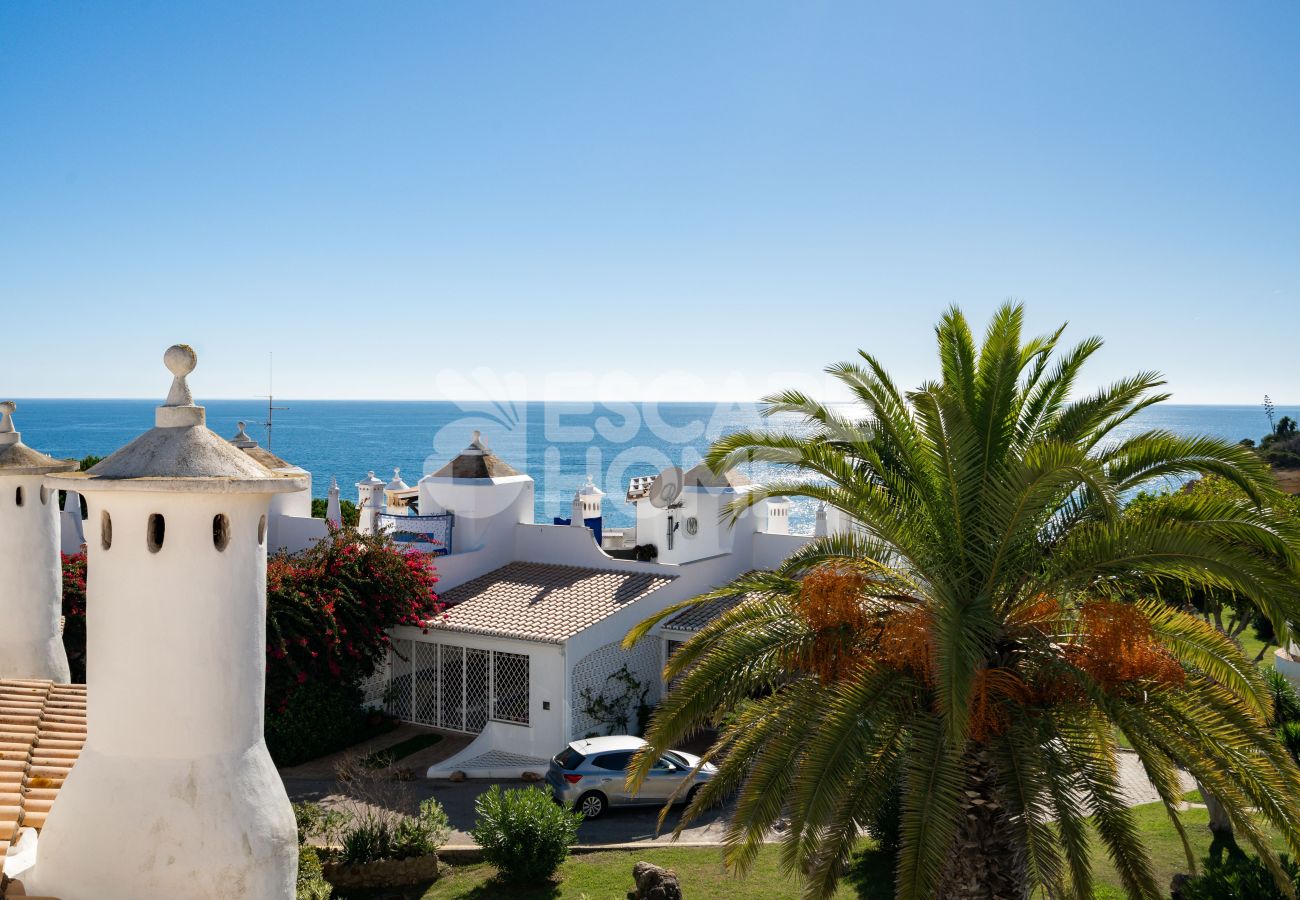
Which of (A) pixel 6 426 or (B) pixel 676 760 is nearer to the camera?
(A) pixel 6 426

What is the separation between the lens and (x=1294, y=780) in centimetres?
775

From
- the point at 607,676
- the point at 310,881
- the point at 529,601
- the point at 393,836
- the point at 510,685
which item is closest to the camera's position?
the point at 310,881

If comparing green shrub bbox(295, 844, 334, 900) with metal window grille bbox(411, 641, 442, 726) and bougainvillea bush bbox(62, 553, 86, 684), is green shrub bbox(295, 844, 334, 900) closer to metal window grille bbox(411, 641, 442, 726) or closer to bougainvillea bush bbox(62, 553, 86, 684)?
bougainvillea bush bbox(62, 553, 86, 684)

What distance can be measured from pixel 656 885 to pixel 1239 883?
623cm

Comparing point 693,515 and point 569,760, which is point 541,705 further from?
point 693,515

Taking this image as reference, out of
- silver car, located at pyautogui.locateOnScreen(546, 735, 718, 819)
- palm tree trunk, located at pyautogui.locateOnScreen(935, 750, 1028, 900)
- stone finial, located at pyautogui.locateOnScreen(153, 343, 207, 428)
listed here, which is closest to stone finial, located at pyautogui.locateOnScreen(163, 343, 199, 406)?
stone finial, located at pyautogui.locateOnScreen(153, 343, 207, 428)

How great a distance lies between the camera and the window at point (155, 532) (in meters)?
6.25

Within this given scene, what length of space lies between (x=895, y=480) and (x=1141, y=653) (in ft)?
7.71

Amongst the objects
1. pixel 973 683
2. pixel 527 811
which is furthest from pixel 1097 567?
pixel 527 811

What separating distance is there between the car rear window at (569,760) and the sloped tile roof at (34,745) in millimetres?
7959

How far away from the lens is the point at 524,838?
13.4 metres

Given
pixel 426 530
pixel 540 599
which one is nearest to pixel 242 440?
pixel 426 530

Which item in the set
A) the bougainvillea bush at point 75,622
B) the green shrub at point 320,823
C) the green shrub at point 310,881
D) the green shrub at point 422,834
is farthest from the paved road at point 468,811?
the bougainvillea bush at point 75,622

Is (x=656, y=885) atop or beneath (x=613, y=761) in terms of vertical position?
beneath
